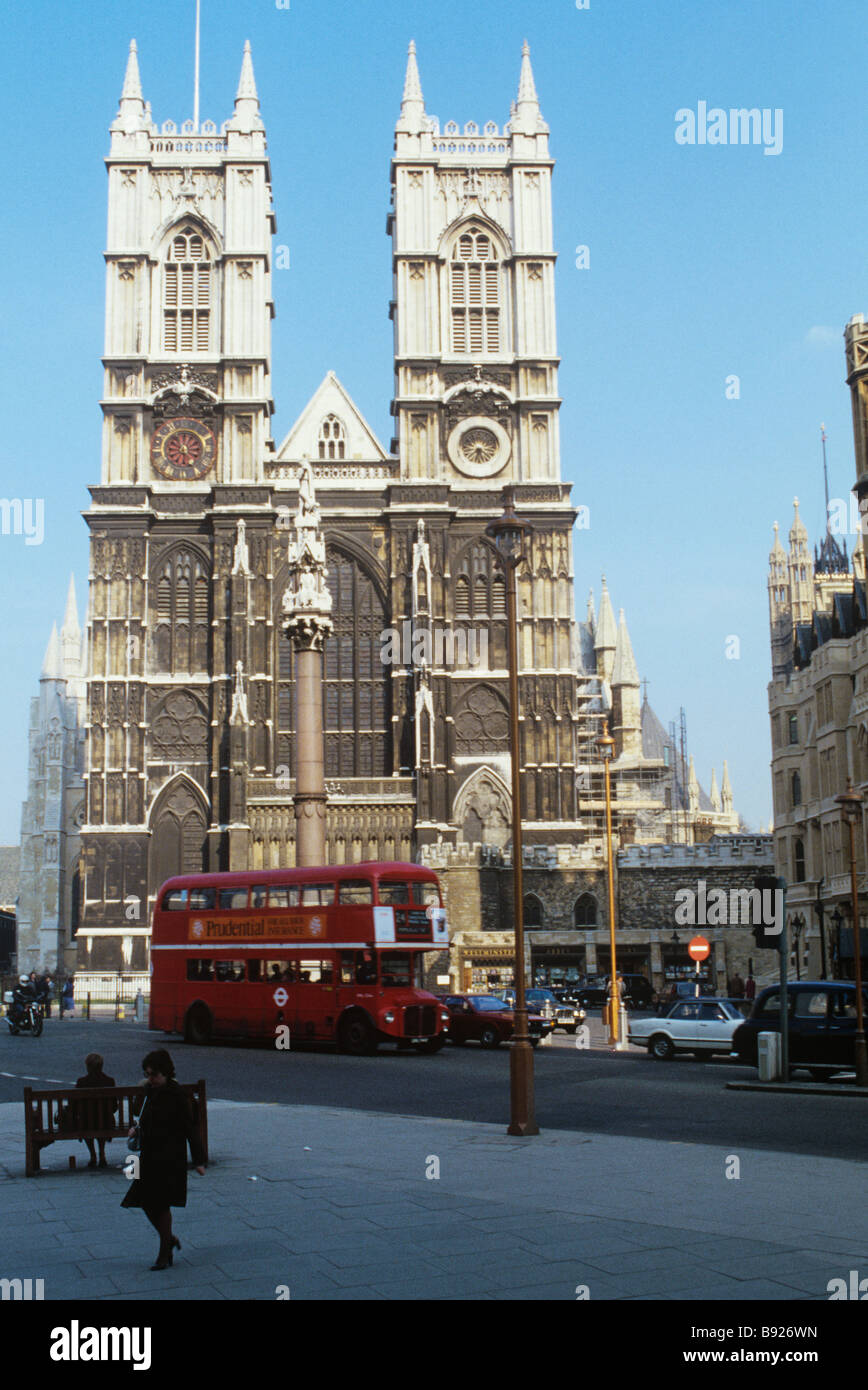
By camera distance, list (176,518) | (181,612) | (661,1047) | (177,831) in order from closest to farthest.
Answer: (661,1047), (177,831), (176,518), (181,612)

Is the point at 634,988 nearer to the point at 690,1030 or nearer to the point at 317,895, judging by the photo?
the point at 690,1030

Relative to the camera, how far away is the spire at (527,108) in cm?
7025

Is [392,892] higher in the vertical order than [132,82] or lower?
lower

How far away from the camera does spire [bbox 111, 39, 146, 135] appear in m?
69.8

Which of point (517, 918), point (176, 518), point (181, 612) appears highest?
point (176, 518)

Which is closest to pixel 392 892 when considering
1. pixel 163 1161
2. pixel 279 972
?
pixel 279 972

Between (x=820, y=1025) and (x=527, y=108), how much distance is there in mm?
56860

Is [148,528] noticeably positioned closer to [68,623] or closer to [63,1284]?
[68,623]

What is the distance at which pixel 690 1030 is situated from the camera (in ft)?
97.0

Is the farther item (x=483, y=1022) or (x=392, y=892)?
(x=483, y=1022)

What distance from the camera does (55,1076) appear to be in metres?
24.1

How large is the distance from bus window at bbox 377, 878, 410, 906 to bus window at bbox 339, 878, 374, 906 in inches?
8.9

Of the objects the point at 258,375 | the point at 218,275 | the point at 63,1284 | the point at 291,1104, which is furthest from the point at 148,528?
the point at 63,1284

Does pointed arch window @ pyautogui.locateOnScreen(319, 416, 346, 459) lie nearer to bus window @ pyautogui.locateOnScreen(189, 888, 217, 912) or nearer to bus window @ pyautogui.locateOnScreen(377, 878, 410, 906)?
bus window @ pyautogui.locateOnScreen(189, 888, 217, 912)
